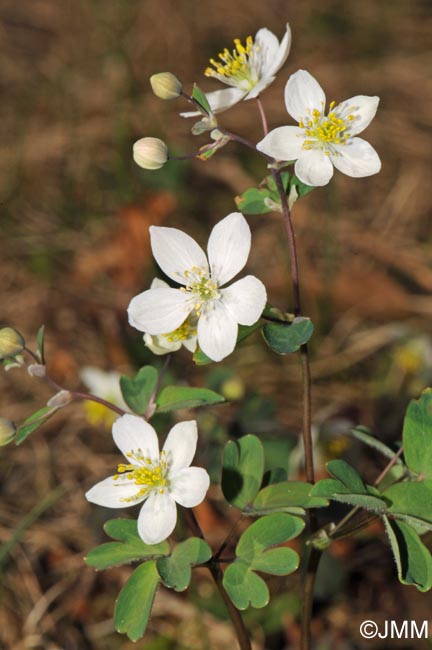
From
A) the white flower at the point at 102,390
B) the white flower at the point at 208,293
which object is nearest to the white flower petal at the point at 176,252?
the white flower at the point at 208,293

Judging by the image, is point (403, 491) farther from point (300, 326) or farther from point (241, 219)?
point (241, 219)

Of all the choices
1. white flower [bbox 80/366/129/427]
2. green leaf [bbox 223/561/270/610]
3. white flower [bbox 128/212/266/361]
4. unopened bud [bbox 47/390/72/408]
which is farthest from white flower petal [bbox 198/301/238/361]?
white flower [bbox 80/366/129/427]

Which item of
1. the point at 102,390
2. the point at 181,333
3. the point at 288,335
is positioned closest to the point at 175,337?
the point at 181,333

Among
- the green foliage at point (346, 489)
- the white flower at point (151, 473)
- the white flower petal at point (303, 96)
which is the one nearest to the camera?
the green foliage at point (346, 489)

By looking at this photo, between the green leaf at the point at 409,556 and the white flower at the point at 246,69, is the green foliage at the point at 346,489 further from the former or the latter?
the white flower at the point at 246,69

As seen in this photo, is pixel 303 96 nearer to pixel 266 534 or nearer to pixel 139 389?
pixel 139 389

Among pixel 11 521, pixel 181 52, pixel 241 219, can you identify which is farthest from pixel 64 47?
pixel 241 219
